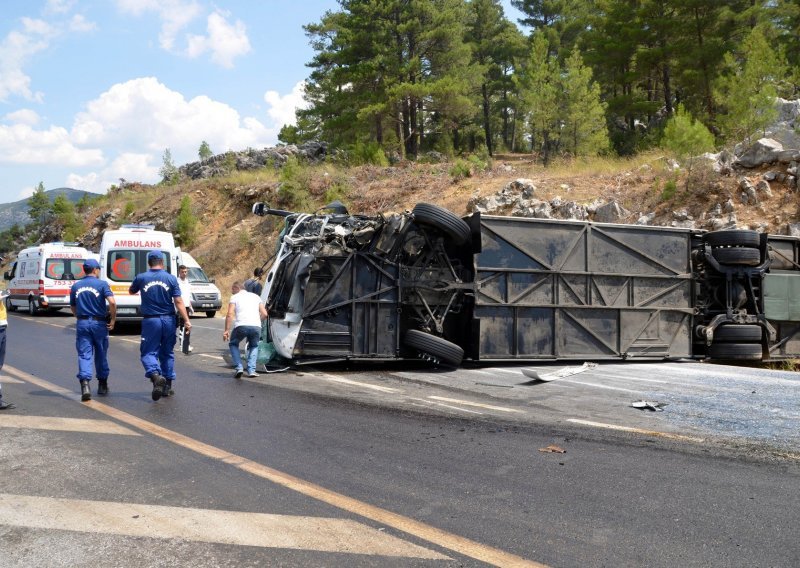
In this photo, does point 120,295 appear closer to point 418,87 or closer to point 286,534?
point 286,534

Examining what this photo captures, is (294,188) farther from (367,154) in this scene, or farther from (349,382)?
(349,382)

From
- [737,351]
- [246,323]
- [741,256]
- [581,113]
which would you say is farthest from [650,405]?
[581,113]

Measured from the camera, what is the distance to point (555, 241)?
10.9 m

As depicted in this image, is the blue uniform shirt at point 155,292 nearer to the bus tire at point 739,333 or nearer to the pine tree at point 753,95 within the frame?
the bus tire at point 739,333

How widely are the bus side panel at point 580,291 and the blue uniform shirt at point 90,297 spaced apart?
5.58 metres

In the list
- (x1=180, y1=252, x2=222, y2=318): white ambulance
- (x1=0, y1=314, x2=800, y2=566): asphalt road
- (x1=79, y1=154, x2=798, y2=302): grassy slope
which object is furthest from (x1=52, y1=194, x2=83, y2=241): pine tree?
(x1=0, y1=314, x2=800, y2=566): asphalt road

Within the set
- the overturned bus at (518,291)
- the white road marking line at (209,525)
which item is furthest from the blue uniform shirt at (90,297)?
the white road marking line at (209,525)

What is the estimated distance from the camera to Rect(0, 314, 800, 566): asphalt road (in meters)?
3.62

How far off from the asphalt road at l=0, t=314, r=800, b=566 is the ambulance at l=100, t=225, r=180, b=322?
800cm

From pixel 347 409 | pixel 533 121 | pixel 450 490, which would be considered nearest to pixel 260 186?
pixel 533 121

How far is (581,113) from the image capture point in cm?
2900

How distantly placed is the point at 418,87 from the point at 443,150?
27.2 ft

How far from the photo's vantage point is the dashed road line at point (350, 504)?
3.52 meters

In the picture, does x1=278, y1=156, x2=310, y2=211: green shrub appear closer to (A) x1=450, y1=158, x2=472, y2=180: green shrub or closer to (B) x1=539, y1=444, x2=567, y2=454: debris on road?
(A) x1=450, y1=158, x2=472, y2=180: green shrub
